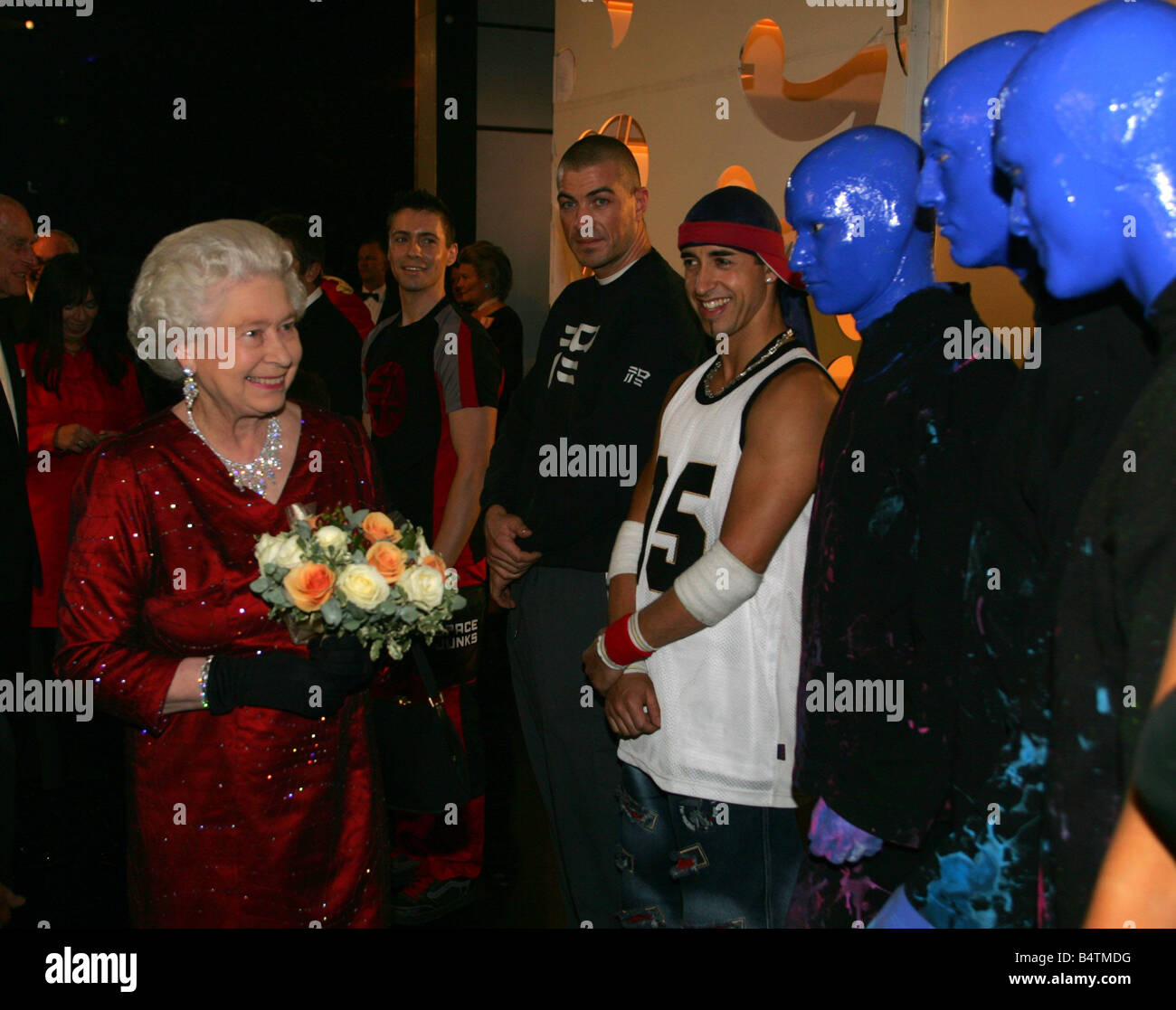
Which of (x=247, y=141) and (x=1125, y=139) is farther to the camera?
(x=247, y=141)

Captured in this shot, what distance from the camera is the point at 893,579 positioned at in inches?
66.9

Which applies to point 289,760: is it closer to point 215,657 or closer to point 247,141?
point 215,657

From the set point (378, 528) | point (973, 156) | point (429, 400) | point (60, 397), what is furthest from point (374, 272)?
point (973, 156)

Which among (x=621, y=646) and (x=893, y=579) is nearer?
(x=893, y=579)

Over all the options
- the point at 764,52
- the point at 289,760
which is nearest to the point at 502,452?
the point at 289,760

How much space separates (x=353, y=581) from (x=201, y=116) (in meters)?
9.81

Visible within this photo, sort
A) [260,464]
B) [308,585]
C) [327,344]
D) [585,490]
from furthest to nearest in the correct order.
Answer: [327,344] < [585,490] < [260,464] < [308,585]

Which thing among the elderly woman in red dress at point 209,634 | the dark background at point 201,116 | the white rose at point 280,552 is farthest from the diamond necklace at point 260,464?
the dark background at point 201,116

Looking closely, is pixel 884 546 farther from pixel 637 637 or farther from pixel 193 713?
pixel 193 713

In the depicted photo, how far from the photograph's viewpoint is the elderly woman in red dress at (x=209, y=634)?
6.77ft

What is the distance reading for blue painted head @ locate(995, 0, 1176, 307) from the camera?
106cm

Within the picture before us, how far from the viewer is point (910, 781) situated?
5.37 feet

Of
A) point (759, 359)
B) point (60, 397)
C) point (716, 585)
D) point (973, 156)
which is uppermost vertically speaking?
point (973, 156)

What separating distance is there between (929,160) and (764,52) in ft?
9.51
